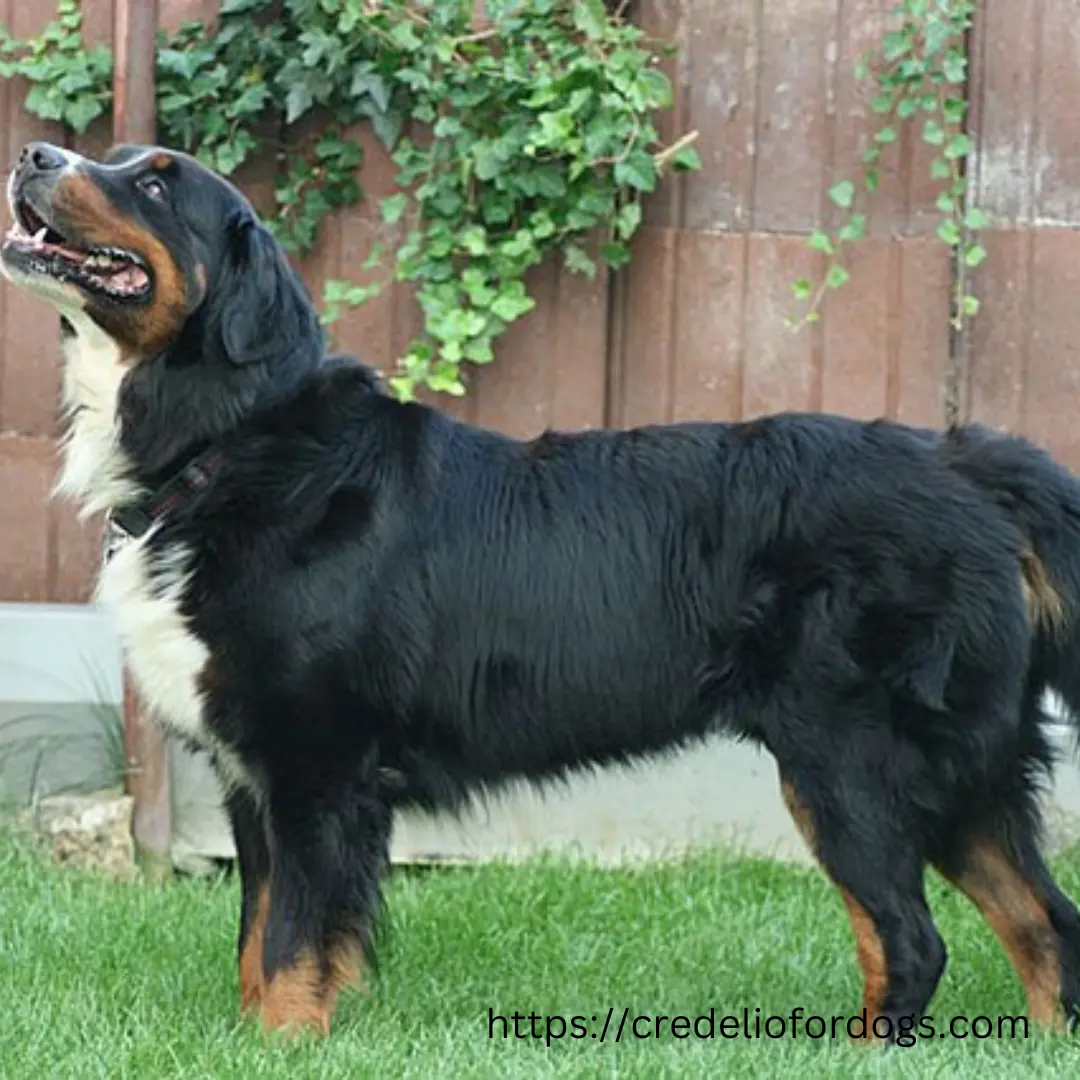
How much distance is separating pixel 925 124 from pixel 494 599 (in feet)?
8.22

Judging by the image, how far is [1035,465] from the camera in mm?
4797

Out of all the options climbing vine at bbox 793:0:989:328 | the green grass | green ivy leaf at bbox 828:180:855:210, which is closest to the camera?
the green grass

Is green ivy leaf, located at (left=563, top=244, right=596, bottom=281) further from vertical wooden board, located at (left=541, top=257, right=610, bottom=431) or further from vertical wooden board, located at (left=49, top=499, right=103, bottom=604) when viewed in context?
vertical wooden board, located at (left=49, top=499, right=103, bottom=604)

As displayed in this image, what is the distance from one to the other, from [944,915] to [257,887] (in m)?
2.00

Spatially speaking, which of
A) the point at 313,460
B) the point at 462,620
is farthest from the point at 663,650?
the point at 313,460

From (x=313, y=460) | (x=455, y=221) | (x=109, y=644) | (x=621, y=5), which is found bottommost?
(x=109, y=644)

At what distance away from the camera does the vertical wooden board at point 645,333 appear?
6629 millimetres

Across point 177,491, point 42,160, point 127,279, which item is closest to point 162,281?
point 127,279

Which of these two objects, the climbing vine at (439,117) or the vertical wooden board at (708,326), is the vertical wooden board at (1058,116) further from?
the climbing vine at (439,117)

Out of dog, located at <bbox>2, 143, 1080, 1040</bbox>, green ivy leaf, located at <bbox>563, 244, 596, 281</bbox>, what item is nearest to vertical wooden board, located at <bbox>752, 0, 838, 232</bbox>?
green ivy leaf, located at <bbox>563, 244, 596, 281</bbox>

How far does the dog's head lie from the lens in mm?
4586

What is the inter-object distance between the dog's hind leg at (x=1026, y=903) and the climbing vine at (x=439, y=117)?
7.68 ft

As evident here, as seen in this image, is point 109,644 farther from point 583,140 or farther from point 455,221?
point 583,140

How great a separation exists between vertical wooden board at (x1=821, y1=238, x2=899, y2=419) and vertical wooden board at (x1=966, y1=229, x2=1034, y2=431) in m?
0.27
